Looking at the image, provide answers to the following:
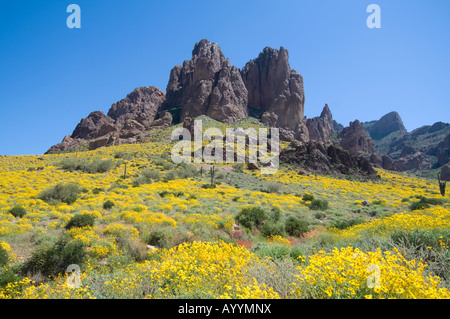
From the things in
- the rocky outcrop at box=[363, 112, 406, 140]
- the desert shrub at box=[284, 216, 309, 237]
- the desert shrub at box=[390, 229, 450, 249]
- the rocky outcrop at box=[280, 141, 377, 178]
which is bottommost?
the desert shrub at box=[284, 216, 309, 237]

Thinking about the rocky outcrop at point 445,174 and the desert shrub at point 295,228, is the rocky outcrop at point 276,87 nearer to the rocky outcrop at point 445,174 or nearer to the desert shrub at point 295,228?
the rocky outcrop at point 445,174

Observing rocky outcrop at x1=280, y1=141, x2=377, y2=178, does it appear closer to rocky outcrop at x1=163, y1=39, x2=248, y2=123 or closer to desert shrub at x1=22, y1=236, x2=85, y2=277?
rocky outcrop at x1=163, y1=39, x2=248, y2=123

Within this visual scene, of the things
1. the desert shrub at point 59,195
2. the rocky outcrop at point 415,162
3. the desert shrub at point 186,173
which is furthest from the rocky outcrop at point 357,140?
the desert shrub at point 59,195

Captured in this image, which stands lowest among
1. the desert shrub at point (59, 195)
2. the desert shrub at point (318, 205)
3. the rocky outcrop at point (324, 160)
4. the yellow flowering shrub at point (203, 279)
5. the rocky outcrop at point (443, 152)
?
the desert shrub at point (318, 205)

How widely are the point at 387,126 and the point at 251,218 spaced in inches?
7979

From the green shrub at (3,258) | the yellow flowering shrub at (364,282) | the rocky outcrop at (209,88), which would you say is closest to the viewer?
the yellow flowering shrub at (364,282)

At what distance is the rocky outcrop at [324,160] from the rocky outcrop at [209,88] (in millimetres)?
42525

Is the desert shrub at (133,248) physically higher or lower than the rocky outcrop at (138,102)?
lower

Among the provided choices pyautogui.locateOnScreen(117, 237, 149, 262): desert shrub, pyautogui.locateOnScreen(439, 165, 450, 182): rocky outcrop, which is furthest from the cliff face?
pyautogui.locateOnScreen(117, 237, 149, 262): desert shrub

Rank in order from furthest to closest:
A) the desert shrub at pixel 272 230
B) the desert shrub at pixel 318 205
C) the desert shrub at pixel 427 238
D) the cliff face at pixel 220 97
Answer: the cliff face at pixel 220 97, the desert shrub at pixel 318 205, the desert shrub at pixel 272 230, the desert shrub at pixel 427 238

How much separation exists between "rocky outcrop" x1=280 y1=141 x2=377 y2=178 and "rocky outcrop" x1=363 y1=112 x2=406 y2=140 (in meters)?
135

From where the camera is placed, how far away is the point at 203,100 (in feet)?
331

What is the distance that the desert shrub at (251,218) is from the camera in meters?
13.1

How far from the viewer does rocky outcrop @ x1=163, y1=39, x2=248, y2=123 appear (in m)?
98.8
